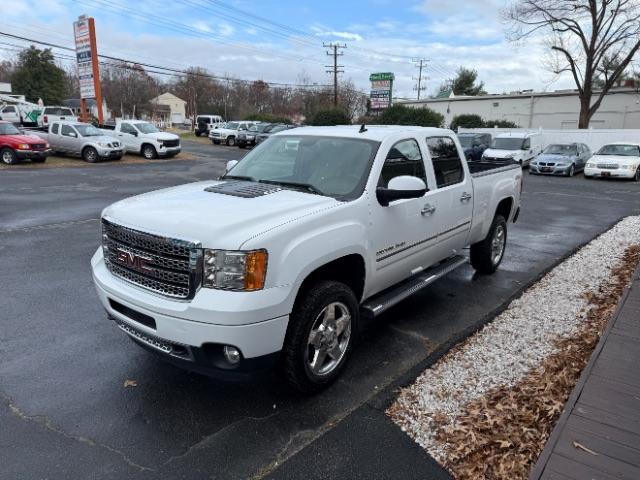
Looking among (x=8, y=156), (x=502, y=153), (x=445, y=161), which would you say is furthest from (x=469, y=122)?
(x=445, y=161)

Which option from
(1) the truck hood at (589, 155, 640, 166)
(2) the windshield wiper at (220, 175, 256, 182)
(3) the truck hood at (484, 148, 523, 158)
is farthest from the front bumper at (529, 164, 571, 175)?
(2) the windshield wiper at (220, 175, 256, 182)

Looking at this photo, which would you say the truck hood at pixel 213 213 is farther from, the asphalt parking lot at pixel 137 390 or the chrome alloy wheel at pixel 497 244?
the chrome alloy wheel at pixel 497 244

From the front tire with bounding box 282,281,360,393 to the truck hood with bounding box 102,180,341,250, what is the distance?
60 cm

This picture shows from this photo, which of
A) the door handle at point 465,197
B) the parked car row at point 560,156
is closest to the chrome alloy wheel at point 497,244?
the door handle at point 465,197

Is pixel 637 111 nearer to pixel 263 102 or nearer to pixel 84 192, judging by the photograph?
pixel 84 192

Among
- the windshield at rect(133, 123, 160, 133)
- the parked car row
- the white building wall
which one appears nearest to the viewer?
the parked car row

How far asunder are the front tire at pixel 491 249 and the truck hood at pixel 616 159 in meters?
17.5

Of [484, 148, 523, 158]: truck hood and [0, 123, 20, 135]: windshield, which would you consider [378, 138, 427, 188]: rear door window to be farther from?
[0, 123, 20, 135]: windshield

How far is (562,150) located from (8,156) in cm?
2597

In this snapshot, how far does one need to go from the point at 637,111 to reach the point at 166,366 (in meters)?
48.4

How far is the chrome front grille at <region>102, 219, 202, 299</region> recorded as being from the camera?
288 centimetres

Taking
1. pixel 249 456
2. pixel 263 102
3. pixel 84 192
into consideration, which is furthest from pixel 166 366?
pixel 263 102

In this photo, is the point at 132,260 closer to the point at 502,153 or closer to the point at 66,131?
the point at 502,153

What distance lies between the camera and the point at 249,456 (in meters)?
2.80
